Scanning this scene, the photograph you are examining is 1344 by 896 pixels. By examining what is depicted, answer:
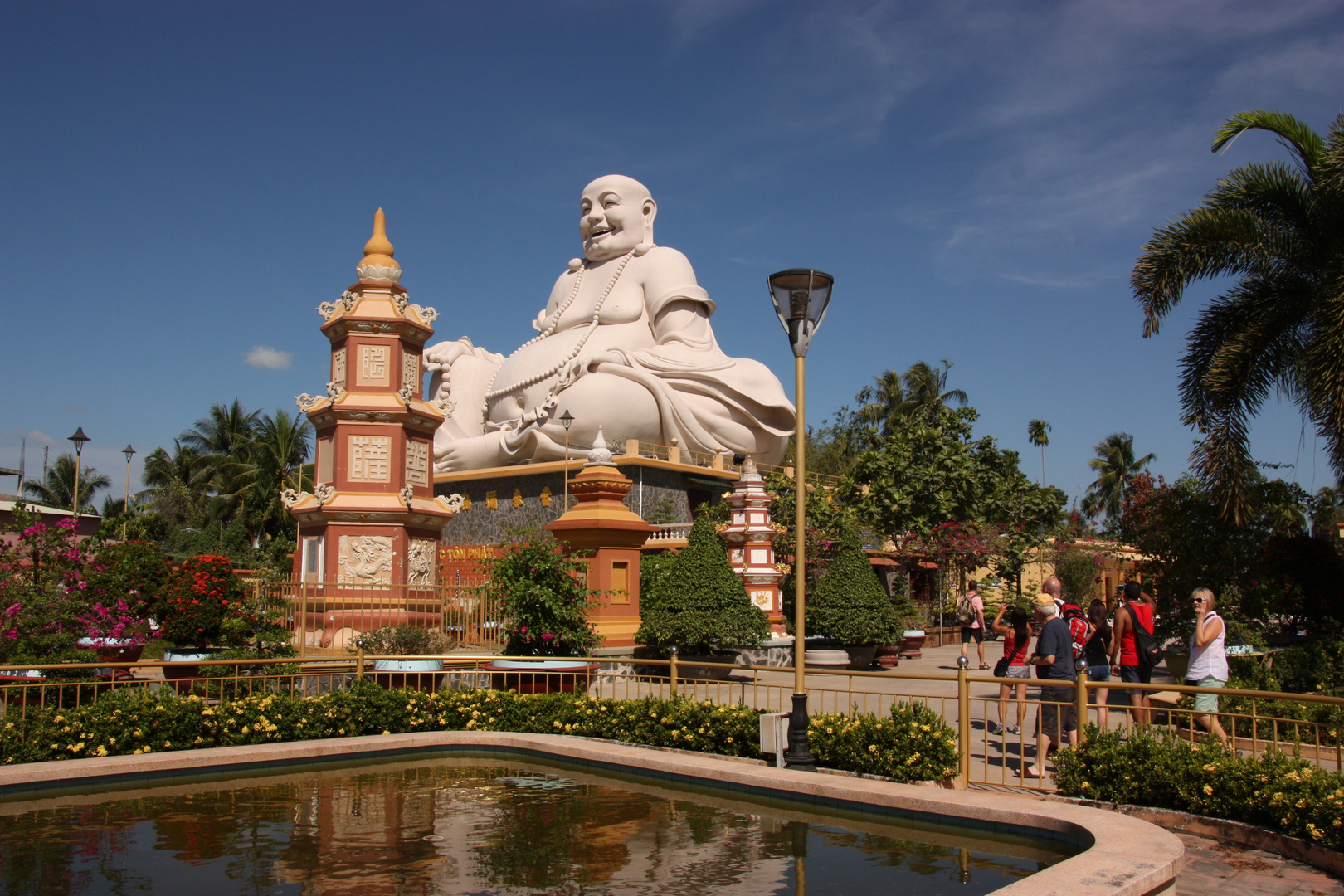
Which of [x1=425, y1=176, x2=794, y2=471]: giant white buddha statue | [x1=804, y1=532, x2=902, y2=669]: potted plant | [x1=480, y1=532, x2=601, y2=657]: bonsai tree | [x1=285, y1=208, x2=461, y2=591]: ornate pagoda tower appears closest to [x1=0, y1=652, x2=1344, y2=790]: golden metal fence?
[x1=480, y1=532, x2=601, y2=657]: bonsai tree

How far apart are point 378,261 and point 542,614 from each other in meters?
7.53

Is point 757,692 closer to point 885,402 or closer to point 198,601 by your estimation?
point 198,601

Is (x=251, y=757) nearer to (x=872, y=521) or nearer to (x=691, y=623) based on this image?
(x=691, y=623)

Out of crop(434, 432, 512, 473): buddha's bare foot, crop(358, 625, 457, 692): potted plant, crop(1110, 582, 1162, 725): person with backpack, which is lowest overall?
crop(358, 625, 457, 692): potted plant

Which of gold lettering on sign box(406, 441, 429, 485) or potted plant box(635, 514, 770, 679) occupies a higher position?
gold lettering on sign box(406, 441, 429, 485)

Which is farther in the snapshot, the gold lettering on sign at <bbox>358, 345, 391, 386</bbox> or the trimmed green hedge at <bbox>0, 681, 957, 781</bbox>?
the gold lettering on sign at <bbox>358, 345, 391, 386</bbox>

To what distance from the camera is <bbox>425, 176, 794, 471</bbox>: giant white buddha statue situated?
2762cm

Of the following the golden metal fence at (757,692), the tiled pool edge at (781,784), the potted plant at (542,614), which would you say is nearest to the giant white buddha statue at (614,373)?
the golden metal fence at (757,692)

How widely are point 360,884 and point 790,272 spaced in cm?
544

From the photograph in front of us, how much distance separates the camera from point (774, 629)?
56.1 ft

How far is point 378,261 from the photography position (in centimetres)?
1680

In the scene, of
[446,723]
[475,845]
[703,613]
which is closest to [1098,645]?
[475,845]

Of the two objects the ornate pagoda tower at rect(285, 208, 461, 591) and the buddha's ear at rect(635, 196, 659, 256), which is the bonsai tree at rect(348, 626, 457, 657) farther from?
A: the buddha's ear at rect(635, 196, 659, 256)

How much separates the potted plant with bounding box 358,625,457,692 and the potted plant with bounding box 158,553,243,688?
64.3 inches
